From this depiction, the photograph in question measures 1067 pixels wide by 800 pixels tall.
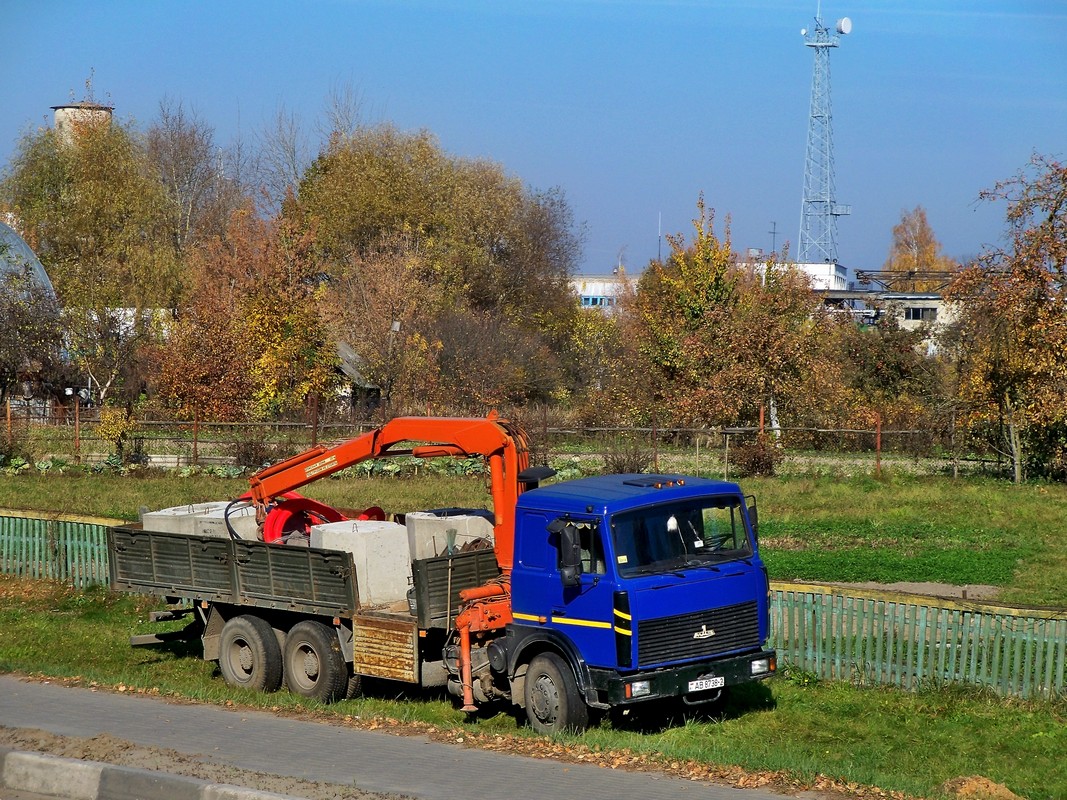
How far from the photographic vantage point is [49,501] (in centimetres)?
2762

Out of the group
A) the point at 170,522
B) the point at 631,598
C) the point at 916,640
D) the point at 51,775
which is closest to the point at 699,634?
the point at 631,598

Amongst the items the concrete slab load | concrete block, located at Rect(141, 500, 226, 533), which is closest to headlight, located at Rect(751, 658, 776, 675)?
the concrete slab load

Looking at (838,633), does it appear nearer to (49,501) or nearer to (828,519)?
(828,519)

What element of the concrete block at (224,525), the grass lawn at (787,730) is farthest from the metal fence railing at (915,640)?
the concrete block at (224,525)

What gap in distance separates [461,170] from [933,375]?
28.4 metres

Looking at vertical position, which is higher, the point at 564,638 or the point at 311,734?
the point at 564,638

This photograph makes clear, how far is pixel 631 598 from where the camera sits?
10125mm

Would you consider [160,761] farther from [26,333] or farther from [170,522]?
[26,333]

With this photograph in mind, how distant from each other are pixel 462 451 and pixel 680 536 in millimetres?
2960

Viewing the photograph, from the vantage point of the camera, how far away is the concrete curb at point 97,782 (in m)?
8.18

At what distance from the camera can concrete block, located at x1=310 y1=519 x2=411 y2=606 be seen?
486 inches

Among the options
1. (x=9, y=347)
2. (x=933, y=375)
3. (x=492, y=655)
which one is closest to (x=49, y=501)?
(x=9, y=347)

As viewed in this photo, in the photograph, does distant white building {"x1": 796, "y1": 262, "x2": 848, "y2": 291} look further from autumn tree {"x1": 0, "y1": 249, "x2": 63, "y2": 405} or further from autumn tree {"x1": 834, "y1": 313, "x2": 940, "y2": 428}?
autumn tree {"x1": 0, "y1": 249, "x2": 63, "y2": 405}

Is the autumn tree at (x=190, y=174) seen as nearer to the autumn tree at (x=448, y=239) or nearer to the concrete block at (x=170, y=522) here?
the autumn tree at (x=448, y=239)
